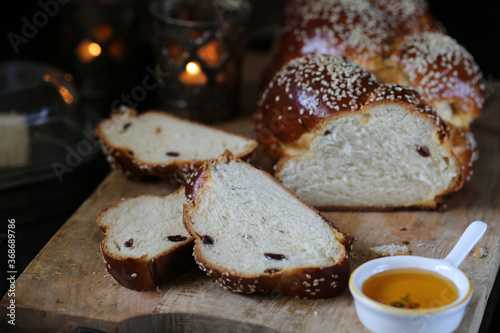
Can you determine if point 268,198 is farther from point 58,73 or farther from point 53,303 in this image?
point 58,73

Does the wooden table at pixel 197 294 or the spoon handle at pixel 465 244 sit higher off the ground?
the spoon handle at pixel 465 244

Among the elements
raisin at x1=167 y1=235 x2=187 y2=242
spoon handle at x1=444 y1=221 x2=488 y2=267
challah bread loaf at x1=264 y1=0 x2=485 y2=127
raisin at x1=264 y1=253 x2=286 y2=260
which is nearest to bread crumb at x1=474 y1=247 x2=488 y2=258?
spoon handle at x1=444 y1=221 x2=488 y2=267

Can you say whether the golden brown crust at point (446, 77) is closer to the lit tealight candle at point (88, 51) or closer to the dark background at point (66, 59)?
the dark background at point (66, 59)

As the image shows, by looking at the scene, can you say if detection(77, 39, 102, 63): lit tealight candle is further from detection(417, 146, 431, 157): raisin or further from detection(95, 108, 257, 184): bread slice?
detection(417, 146, 431, 157): raisin

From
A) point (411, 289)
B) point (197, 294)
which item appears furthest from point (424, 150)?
point (197, 294)

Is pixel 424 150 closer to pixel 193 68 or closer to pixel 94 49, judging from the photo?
pixel 193 68

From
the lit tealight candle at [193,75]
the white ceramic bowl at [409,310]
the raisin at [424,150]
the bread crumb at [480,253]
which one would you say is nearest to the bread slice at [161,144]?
the lit tealight candle at [193,75]
